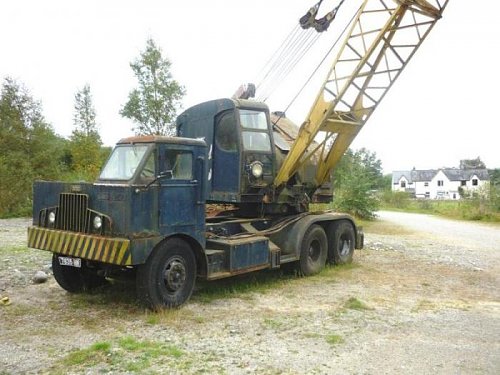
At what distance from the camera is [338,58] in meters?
10.4

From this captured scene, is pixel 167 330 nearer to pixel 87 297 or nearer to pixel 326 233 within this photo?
pixel 87 297

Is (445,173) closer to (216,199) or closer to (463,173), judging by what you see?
(463,173)

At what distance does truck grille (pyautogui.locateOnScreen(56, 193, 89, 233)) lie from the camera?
708 centimetres

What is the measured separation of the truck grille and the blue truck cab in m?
0.01

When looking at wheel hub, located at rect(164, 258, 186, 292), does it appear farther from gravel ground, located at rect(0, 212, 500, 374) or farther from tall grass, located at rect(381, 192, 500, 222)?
tall grass, located at rect(381, 192, 500, 222)

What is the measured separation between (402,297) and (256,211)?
3.44m

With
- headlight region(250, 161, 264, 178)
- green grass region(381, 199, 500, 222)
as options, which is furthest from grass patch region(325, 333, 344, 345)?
green grass region(381, 199, 500, 222)

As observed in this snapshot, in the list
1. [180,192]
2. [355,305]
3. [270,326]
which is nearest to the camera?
[270,326]

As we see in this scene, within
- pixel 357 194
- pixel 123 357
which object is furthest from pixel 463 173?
pixel 123 357

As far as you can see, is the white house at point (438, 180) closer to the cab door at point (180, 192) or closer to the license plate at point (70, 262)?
the cab door at point (180, 192)

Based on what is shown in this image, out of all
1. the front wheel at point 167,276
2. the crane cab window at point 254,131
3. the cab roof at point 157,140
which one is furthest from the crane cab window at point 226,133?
the front wheel at point 167,276

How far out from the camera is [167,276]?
280 inches

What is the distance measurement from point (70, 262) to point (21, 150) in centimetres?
1777

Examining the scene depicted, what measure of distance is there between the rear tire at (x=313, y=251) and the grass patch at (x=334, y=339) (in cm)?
382
